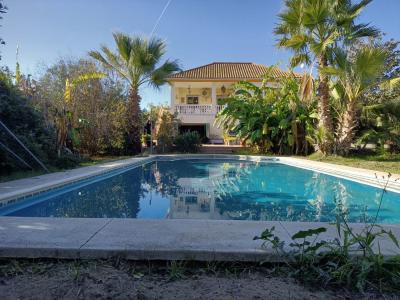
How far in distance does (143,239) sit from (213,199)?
4.53 meters

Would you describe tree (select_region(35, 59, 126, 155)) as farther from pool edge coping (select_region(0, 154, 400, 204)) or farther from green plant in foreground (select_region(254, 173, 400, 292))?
green plant in foreground (select_region(254, 173, 400, 292))

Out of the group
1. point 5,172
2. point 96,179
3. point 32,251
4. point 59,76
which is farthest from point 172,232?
point 59,76

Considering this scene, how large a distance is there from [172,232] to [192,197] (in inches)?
171

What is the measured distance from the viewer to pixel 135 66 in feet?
54.9

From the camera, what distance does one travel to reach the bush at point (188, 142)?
2028cm

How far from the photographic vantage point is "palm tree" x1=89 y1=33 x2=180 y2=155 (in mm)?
16469

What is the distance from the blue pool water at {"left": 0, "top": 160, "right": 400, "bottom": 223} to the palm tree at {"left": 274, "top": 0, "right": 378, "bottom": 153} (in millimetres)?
5699

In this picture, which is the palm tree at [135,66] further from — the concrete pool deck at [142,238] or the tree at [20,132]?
the concrete pool deck at [142,238]

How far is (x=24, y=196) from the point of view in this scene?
21.3 feet

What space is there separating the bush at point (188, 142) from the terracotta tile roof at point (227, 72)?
8.06 meters

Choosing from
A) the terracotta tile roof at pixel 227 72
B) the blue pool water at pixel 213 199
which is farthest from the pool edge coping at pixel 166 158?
the terracotta tile roof at pixel 227 72

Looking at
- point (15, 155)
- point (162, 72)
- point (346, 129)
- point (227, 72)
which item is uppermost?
point (227, 72)

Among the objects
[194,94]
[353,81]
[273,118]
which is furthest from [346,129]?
[194,94]

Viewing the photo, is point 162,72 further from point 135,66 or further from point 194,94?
point 194,94
